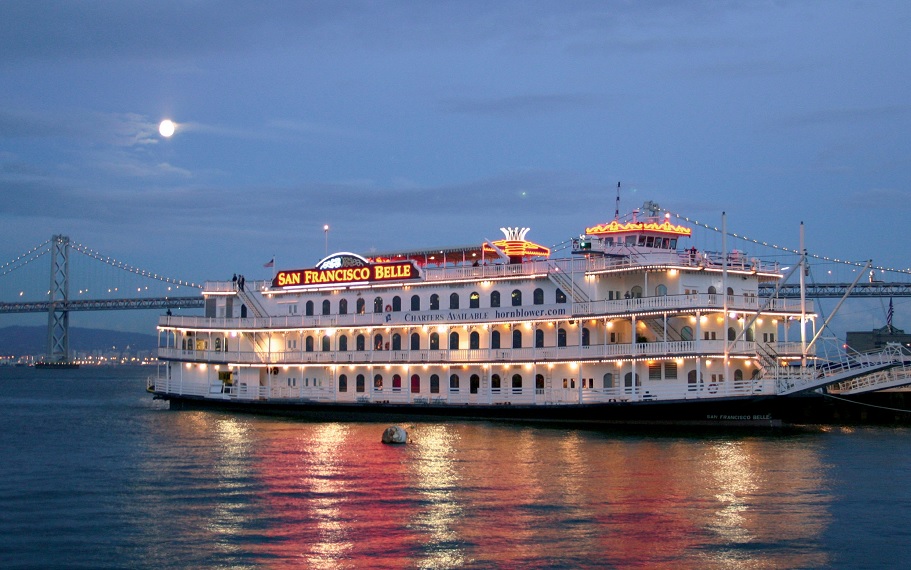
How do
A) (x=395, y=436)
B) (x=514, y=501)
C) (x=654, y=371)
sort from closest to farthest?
(x=514, y=501), (x=395, y=436), (x=654, y=371)

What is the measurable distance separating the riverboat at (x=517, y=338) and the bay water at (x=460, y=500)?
2156mm

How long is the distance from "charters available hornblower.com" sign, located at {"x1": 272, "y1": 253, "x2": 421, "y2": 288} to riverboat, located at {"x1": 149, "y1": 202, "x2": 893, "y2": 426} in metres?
0.07

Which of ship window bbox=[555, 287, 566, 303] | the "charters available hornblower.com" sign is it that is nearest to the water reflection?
ship window bbox=[555, 287, 566, 303]

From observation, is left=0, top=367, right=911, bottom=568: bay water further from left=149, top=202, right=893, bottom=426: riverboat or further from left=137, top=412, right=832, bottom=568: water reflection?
left=149, top=202, right=893, bottom=426: riverboat

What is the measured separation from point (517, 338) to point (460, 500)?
19834 millimetres

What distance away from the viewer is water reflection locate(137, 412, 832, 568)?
20.7m

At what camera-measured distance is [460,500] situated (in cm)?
2627

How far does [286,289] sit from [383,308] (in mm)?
5740

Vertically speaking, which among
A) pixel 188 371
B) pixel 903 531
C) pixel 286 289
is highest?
pixel 286 289

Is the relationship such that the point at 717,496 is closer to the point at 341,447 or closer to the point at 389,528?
the point at 389,528

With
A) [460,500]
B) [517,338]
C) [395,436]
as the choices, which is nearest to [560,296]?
[517,338]

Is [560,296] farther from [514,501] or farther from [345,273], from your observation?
[514,501]

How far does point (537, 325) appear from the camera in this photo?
4509cm

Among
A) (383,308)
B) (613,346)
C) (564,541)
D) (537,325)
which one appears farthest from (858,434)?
(564,541)
